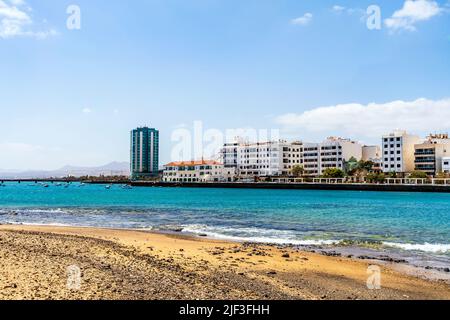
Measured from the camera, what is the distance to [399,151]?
154 m

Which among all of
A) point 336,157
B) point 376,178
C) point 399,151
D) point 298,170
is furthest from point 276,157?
point 399,151

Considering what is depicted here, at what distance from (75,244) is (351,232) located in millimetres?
18820

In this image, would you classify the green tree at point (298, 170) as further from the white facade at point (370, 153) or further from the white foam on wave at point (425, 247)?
the white foam on wave at point (425, 247)

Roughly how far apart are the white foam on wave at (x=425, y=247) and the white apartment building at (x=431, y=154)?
132 m

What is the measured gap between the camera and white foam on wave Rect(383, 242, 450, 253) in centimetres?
2231

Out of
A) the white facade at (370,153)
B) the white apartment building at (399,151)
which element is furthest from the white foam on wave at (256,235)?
the white facade at (370,153)

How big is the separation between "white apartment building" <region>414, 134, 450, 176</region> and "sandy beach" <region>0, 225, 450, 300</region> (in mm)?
141160

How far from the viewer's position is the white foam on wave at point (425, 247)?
22.3m

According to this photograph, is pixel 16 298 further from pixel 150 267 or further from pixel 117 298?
pixel 150 267

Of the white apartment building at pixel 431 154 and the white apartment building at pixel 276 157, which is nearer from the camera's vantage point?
the white apartment building at pixel 431 154

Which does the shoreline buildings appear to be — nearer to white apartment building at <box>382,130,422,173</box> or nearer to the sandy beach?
white apartment building at <box>382,130,422,173</box>

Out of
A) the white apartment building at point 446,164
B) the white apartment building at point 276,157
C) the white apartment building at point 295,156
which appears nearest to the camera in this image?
the white apartment building at point 446,164
